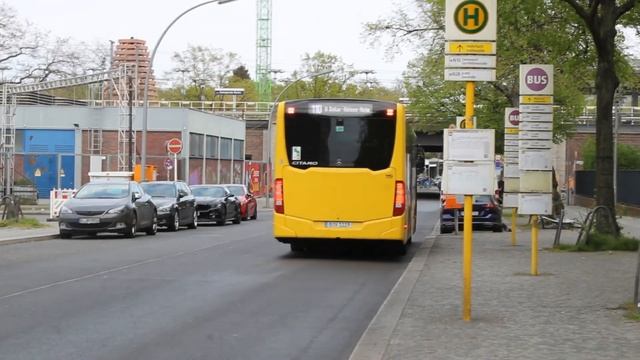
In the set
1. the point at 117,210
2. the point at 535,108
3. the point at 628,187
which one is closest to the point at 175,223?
the point at 117,210

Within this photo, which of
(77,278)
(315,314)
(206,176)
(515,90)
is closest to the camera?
(315,314)

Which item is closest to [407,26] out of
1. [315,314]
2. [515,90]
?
[515,90]

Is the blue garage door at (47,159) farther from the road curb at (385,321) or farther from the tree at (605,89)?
the road curb at (385,321)

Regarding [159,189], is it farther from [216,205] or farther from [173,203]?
[216,205]

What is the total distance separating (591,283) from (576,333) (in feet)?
14.7

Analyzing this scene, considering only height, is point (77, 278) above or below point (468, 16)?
below

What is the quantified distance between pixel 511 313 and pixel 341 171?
781 centimetres

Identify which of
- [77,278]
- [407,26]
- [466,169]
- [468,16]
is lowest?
[77,278]

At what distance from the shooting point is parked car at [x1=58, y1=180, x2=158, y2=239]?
77.5 ft

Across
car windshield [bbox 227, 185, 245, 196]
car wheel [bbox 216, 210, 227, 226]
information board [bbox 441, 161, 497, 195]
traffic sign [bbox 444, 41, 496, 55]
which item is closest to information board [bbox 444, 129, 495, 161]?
information board [bbox 441, 161, 497, 195]

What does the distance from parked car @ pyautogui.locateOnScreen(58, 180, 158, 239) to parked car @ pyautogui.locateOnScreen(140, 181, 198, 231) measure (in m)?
2.38

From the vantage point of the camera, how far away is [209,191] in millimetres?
34062

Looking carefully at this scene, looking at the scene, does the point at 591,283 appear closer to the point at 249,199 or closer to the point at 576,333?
the point at 576,333

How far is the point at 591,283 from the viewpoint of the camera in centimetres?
1322
